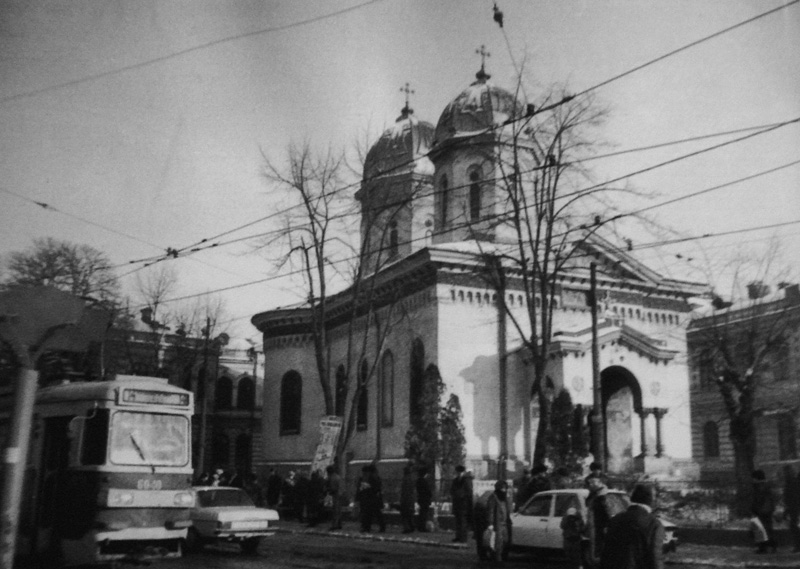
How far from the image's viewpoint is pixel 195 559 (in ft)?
53.5

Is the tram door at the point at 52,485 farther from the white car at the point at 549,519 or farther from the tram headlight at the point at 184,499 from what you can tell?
the white car at the point at 549,519

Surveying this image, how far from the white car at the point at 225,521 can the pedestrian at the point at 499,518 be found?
4.29 m

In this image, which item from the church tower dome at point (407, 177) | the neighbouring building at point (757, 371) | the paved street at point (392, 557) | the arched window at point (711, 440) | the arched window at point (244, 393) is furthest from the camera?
the arched window at point (244, 393)

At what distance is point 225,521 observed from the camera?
17344mm

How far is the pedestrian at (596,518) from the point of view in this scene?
12430mm

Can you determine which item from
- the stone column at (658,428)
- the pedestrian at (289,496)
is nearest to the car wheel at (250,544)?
the pedestrian at (289,496)

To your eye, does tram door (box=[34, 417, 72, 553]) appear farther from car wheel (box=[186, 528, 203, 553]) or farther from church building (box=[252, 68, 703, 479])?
church building (box=[252, 68, 703, 479])

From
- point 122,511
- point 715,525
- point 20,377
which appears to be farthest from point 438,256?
point 20,377

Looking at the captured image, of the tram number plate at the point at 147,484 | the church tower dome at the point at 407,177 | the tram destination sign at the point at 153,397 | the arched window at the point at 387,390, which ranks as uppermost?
the church tower dome at the point at 407,177

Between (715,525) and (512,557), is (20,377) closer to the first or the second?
(512,557)

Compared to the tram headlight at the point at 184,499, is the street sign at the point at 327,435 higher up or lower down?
higher up

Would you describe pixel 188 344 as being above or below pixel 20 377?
above

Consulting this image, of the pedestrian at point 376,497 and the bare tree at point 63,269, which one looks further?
the pedestrian at point 376,497

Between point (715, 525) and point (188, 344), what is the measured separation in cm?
3161
